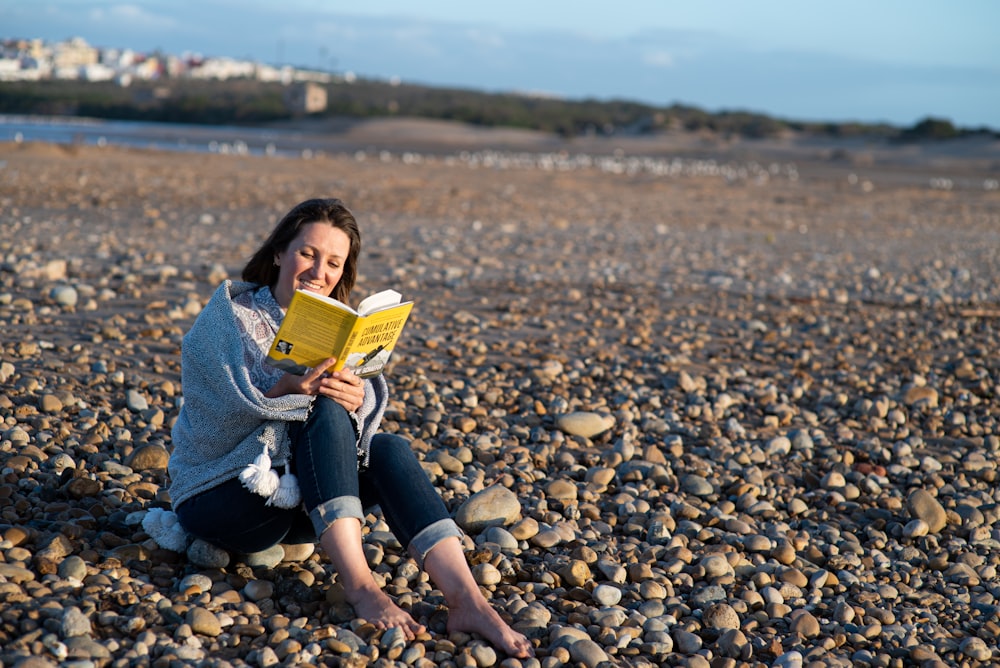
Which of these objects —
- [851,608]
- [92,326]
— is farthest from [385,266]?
[851,608]

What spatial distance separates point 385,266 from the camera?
9352mm

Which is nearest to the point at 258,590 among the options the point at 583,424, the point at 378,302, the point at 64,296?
the point at 378,302

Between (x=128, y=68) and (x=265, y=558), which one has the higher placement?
(x=128, y=68)

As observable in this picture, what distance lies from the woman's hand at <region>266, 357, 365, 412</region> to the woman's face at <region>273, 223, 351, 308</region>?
1.12 feet

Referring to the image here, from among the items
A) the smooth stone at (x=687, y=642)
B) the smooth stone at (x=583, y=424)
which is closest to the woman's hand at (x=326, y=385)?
the smooth stone at (x=687, y=642)

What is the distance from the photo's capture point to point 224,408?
9.93 ft

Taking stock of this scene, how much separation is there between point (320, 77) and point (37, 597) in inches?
3470

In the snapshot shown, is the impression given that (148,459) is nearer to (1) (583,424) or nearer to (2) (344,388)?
(2) (344,388)

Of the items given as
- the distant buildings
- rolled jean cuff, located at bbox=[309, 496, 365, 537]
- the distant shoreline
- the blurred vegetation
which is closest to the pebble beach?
rolled jean cuff, located at bbox=[309, 496, 365, 537]

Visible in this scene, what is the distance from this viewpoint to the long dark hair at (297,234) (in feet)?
10.6

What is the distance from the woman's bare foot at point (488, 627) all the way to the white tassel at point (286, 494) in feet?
1.96

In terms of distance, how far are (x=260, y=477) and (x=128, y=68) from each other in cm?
4756

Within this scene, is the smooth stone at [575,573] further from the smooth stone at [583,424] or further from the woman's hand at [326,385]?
the smooth stone at [583,424]

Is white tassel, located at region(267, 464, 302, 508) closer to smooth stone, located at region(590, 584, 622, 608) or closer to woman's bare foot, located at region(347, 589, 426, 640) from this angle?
woman's bare foot, located at region(347, 589, 426, 640)
